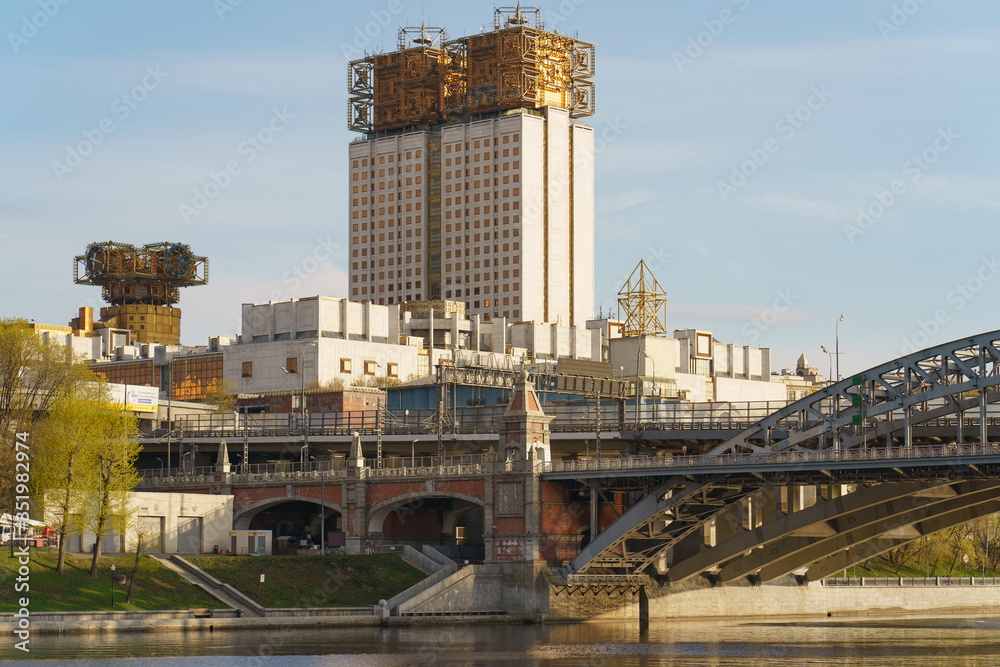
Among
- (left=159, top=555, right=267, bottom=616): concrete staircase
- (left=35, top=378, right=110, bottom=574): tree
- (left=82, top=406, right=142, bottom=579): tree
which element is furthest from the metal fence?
(left=35, top=378, right=110, bottom=574): tree

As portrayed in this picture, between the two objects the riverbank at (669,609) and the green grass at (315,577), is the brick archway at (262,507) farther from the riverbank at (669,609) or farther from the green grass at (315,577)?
the riverbank at (669,609)

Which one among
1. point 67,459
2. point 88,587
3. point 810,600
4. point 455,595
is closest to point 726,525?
point 810,600

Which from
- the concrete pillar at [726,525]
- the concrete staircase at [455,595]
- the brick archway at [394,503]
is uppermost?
the brick archway at [394,503]

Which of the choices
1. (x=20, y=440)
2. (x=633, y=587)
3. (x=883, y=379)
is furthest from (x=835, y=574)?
(x=20, y=440)

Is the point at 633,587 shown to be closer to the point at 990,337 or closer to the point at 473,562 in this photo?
the point at 473,562

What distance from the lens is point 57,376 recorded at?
429 feet

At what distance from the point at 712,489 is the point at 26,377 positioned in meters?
59.9

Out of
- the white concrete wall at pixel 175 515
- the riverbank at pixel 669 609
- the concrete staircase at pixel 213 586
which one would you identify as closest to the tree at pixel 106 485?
the white concrete wall at pixel 175 515

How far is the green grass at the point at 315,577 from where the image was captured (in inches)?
4237

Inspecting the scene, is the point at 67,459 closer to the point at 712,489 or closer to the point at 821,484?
the point at 712,489

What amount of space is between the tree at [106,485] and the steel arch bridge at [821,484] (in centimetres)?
3272

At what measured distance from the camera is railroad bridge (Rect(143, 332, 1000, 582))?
10069 cm

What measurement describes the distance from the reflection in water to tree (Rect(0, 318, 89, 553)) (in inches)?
1260

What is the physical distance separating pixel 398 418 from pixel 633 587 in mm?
46926
